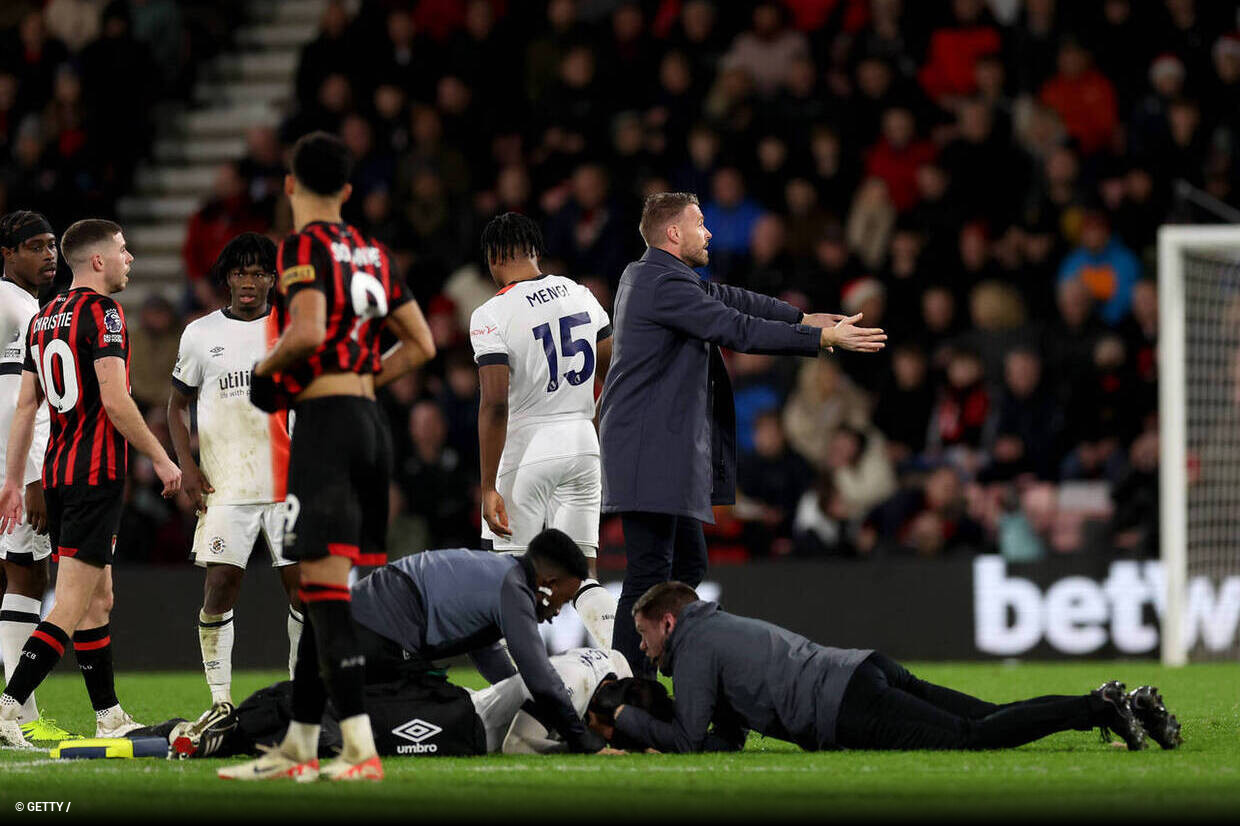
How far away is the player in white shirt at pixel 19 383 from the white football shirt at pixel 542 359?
6.56 feet

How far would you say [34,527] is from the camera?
8086 millimetres

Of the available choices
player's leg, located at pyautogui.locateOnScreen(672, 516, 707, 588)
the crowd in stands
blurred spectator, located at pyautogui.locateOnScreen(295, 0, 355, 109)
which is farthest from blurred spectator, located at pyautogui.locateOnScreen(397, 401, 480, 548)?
player's leg, located at pyautogui.locateOnScreen(672, 516, 707, 588)

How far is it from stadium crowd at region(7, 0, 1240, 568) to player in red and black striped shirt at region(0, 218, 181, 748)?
594 cm

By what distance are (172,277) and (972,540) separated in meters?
8.45

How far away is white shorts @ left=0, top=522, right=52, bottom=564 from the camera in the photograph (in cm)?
828

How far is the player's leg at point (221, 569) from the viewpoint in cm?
836

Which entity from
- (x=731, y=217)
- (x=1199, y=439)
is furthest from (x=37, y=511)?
(x=1199, y=439)

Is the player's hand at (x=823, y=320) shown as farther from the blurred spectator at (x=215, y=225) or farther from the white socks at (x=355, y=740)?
the blurred spectator at (x=215, y=225)

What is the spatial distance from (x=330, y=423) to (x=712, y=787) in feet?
5.51

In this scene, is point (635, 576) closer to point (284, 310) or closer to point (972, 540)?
point (284, 310)

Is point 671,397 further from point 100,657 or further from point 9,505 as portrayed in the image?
point 9,505

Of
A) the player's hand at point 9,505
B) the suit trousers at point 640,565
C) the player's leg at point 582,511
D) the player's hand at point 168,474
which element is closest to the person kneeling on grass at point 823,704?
the suit trousers at point 640,565

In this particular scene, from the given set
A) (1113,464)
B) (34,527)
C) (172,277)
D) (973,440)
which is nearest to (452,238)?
(172,277)

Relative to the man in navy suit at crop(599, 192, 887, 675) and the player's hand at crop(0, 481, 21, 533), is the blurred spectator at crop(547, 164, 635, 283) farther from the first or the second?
the player's hand at crop(0, 481, 21, 533)
